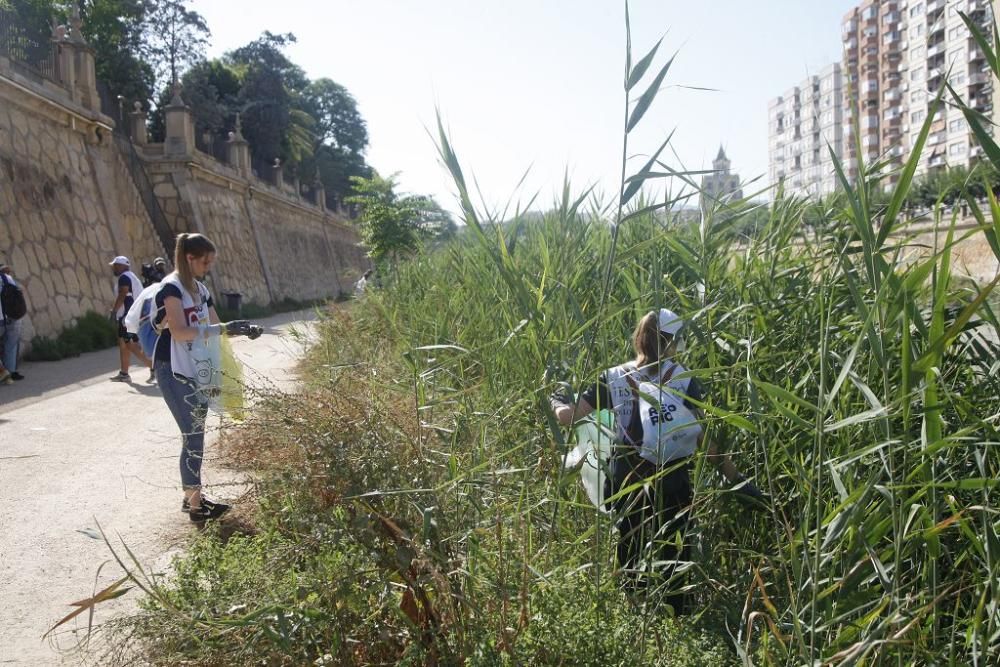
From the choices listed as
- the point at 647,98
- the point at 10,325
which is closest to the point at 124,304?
the point at 10,325

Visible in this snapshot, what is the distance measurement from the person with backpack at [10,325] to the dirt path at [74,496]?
2.97 feet

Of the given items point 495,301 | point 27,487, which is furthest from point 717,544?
point 27,487

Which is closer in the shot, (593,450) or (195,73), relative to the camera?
(593,450)

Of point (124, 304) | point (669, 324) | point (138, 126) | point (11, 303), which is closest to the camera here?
point (669, 324)

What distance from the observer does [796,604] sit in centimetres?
218

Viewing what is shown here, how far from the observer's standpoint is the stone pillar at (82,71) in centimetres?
1825

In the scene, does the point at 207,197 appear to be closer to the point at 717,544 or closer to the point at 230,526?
the point at 230,526

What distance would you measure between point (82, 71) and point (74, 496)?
16.1m

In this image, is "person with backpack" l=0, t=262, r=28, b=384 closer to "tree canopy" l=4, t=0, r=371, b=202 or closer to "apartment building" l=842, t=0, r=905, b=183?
"tree canopy" l=4, t=0, r=371, b=202

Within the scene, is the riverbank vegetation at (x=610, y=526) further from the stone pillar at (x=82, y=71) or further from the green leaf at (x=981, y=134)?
the stone pillar at (x=82, y=71)

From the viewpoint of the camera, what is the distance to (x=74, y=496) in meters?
5.16

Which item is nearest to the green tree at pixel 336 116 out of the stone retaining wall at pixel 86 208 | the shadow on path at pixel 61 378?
the stone retaining wall at pixel 86 208

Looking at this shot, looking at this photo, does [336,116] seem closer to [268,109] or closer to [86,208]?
[268,109]

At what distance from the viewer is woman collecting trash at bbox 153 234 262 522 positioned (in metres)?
4.58
